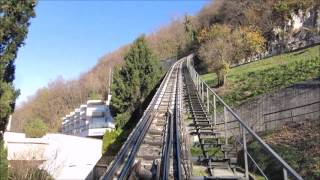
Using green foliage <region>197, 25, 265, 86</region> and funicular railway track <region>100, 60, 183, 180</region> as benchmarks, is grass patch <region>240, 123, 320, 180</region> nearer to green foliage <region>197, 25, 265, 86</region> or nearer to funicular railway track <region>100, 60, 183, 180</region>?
funicular railway track <region>100, 60, 183, 180</region>

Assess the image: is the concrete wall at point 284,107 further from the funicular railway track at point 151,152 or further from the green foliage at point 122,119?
the green foliage at point 122,119

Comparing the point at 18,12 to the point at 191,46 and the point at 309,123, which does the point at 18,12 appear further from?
the point at 191,46

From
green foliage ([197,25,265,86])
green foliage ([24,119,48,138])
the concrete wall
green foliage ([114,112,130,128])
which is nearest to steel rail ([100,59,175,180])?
the concrete wall

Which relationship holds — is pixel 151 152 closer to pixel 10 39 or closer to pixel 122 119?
pixel 10 39

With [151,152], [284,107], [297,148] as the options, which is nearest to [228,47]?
[284,107]

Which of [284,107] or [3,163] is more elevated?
[284,107]

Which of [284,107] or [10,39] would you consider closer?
[10,39]

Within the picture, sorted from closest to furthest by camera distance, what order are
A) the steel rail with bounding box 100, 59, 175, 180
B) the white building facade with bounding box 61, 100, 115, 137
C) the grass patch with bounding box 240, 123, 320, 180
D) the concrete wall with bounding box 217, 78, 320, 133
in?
1. the steel rail with bounding box 100, 59, 175, 180
2. the grass patch with bounding box 240, 123, 320, 180
3. the concrete wall with bounding box 217, 78, 320, 133
4. the white building facade with bounding box 61, 100, 115, 137

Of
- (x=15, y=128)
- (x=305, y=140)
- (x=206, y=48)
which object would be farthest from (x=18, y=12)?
(x=15, y=128)
